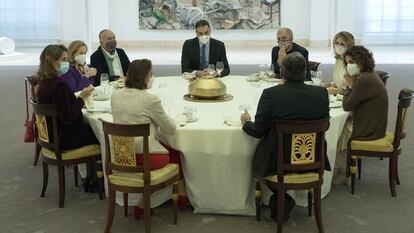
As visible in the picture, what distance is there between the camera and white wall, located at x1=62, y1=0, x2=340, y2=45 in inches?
715

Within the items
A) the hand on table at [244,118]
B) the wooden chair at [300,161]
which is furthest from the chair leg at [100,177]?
the wooden chair at [300,161]

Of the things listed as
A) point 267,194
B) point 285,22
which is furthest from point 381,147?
point 285,22

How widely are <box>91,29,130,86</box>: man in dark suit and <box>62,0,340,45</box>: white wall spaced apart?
11.2 meters

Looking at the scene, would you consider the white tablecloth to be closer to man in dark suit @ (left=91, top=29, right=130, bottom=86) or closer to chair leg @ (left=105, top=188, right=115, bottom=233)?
chair leg @ (left=105, top=188, right=115, bottom=233)

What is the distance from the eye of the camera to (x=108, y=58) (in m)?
6.97

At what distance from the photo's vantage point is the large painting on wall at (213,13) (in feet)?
60.5

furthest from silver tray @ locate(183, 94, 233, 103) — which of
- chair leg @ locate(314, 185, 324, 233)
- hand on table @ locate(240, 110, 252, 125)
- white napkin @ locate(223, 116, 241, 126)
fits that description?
chair leg @ locate(314, 185, 324, 233)

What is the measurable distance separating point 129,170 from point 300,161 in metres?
1.21

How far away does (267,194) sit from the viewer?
490 centimetres

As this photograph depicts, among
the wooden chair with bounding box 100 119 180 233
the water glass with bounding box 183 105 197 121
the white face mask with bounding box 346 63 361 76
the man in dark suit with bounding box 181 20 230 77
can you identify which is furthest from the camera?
the man in dark suit with bounding box 181 20 230 77

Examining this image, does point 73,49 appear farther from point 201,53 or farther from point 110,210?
point 110,210

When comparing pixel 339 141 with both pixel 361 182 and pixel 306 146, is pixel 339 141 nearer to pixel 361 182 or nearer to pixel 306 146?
pixel 361 182

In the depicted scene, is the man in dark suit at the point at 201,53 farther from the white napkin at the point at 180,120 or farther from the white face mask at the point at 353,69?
the white napkin at the point at 180,120

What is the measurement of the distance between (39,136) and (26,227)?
83 cm
